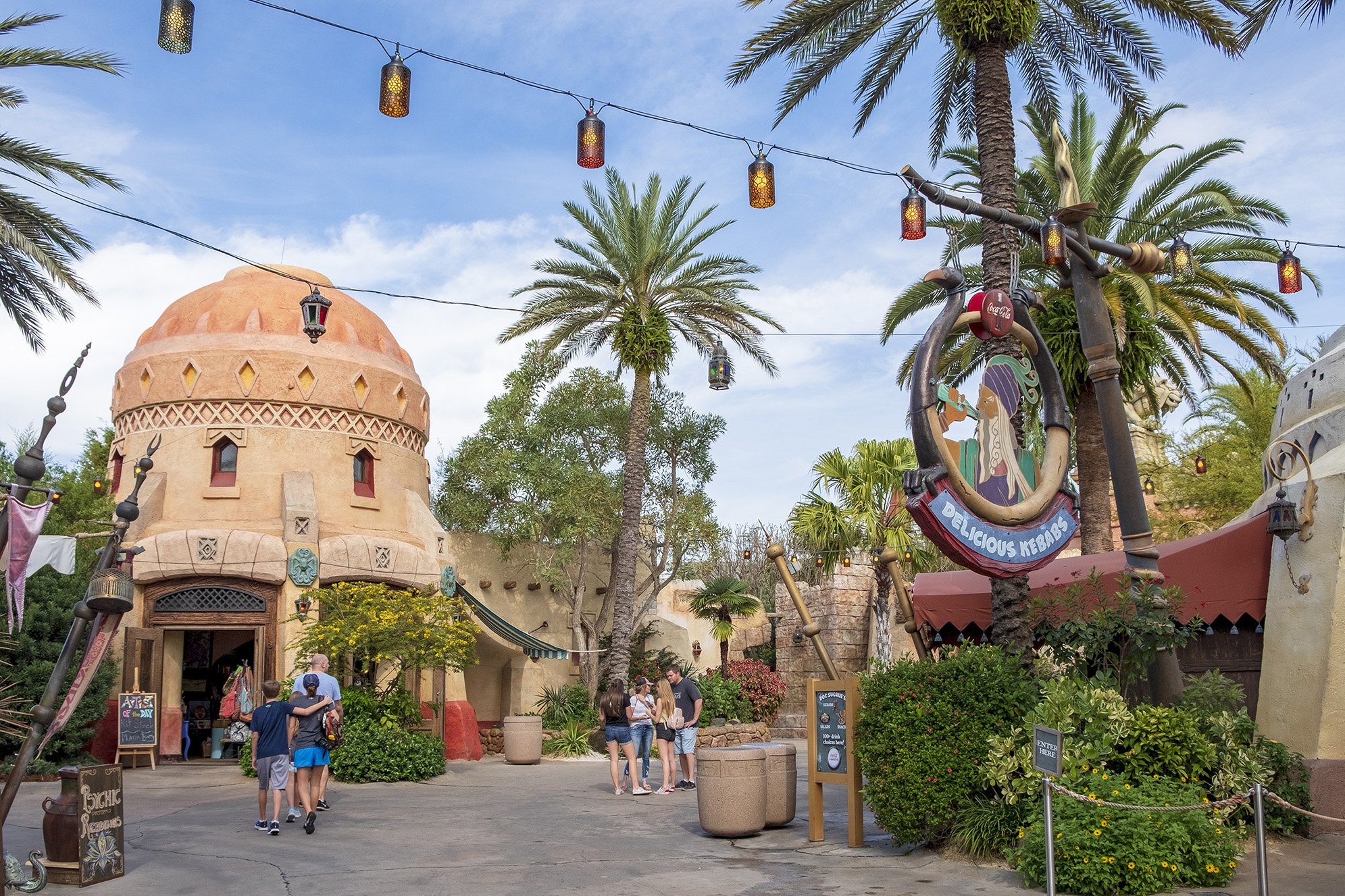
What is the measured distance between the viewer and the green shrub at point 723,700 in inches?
981

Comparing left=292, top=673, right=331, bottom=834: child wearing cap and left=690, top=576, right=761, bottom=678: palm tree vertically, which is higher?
left=690, top=576, right=761, bottom=678: palm tree

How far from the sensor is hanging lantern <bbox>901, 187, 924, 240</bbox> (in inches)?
436

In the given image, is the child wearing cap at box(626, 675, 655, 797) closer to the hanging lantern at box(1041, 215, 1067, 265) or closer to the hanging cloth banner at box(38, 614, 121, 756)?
the hanging cloth banner at box(38, 614, 121, 756)

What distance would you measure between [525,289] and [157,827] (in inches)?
556

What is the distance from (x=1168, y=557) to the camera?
11.4m

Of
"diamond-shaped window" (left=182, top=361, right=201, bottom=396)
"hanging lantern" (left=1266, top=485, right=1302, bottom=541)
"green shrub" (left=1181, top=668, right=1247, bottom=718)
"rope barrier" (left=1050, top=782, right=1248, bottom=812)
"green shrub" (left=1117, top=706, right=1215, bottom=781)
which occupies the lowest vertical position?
"rope barrier" (left=1050, top=782, right=1248, bottom=812)

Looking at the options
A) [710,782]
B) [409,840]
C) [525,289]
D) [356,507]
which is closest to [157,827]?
[409,840]

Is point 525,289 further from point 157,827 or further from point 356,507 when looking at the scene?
point 157,827

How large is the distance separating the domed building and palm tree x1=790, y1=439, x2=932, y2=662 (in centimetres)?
904

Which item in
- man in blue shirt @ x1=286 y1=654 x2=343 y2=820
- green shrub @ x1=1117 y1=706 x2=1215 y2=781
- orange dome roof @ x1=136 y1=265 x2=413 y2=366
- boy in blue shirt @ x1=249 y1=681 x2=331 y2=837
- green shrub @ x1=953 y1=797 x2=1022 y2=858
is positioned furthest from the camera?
orange dome roof @ x1=136 y1=265 x2=413 y2=366

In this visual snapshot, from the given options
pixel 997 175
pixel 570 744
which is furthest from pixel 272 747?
pixel 570 744

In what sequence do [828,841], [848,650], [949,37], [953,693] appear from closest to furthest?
1. [953,693]
2. [828,841]
3. [949,37]
4. [848,650]

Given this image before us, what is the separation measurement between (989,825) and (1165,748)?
5.19ft

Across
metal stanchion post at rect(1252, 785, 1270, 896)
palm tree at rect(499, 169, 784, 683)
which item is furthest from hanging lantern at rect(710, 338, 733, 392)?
metal stanchion post at rect(1252, 785, 1270, 896)
